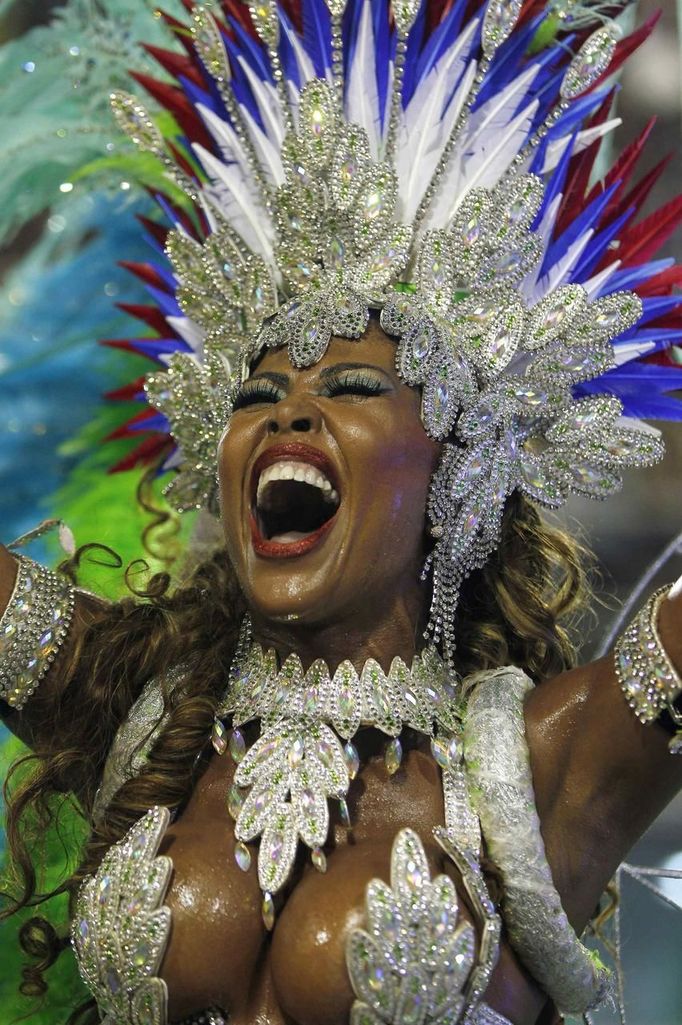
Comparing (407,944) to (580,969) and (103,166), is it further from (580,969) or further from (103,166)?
(103,166)

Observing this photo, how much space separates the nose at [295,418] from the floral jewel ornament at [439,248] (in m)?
0.11

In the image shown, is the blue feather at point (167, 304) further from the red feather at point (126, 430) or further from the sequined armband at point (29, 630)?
the sequined armband at point (29, 630)

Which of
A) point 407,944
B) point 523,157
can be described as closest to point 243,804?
point 407,944

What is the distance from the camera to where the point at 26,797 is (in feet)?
7.27

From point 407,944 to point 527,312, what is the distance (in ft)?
3.50

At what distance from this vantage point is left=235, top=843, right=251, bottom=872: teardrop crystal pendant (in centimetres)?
188

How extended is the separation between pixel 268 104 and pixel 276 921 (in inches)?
55.4

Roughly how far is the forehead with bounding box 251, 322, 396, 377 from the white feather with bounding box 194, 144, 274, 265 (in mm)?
289

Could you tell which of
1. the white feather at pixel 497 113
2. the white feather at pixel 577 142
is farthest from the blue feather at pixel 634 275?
the white feather at pixel 497 113

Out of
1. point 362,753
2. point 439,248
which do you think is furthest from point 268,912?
point 439,248

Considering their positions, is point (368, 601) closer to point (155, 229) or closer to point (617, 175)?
point (617, 175)

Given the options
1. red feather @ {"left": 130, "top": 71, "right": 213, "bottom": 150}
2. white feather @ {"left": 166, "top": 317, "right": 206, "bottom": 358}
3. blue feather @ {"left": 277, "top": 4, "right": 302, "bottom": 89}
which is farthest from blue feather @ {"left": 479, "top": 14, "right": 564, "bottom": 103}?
white feather @ {"left": 166, "top": 317, "right": 206, "bottom": 358}

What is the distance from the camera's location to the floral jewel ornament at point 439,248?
7.11ft

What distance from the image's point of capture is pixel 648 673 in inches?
74.9
